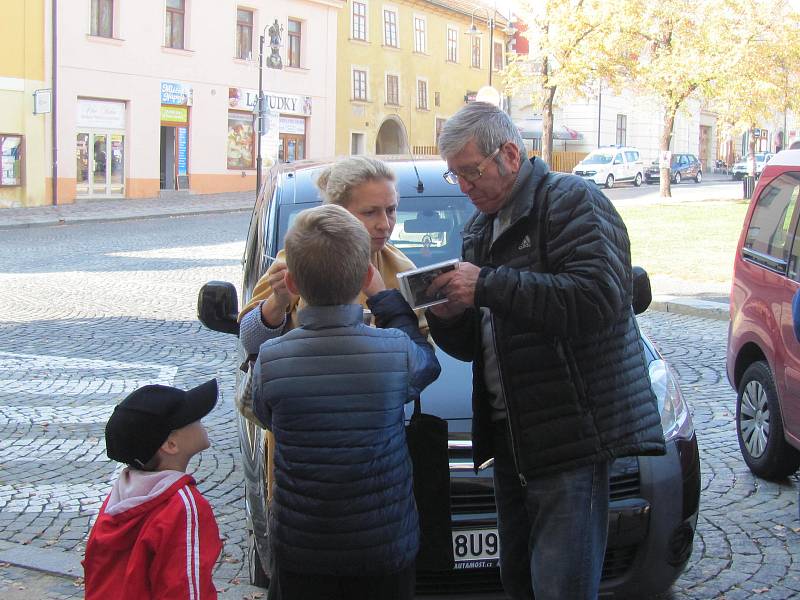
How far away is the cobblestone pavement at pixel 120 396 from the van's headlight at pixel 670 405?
29.6 inches

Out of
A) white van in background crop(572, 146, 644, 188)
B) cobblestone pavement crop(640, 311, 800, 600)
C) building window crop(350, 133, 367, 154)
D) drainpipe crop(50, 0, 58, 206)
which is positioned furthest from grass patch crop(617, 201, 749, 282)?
building window crop(350, 133, 367, 154)

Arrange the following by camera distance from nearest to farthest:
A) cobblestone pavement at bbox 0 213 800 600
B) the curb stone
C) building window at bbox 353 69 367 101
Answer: cobblestone pavement at bbox 0 213 800 600 < the curb stone < building window at bbox 353 69 367 101

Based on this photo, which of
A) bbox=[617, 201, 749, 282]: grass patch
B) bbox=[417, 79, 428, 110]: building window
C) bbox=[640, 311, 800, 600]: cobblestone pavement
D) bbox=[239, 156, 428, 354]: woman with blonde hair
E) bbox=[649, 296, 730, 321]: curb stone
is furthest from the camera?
bbox=[417, 79, 428, 110]: building window

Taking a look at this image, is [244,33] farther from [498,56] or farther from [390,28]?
[498,56]

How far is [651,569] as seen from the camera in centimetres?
409

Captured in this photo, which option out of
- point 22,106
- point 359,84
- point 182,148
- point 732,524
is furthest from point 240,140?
point 732,524

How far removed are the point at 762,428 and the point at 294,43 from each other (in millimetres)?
37136

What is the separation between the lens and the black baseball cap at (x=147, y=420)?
2.81 meters

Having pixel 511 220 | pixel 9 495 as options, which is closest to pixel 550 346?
pixel 511 220

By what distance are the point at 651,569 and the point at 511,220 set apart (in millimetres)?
1837

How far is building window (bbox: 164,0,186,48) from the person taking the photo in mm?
35281

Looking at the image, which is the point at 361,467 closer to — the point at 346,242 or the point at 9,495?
the point at 346,242

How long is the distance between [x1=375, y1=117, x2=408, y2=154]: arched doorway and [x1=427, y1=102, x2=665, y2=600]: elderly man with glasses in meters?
44.2

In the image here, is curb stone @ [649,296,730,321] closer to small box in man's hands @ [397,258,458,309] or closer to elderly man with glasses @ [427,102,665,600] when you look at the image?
elderly man with glasses @ [427,102,665,600]
